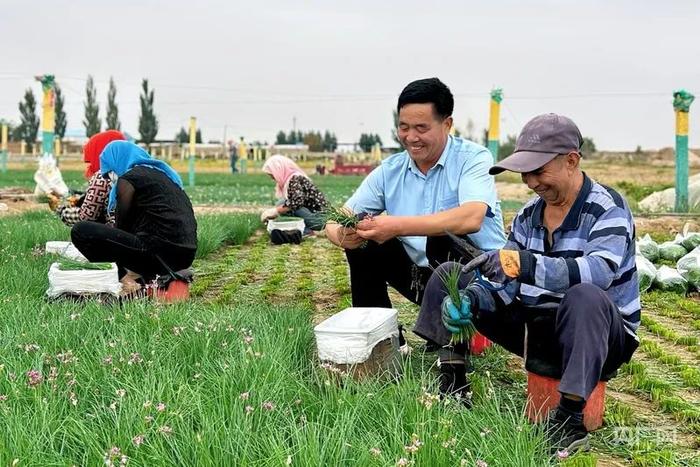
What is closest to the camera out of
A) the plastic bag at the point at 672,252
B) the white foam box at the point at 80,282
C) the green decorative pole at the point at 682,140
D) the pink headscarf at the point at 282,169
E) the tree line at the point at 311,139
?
the white foam box at the point at 80,282

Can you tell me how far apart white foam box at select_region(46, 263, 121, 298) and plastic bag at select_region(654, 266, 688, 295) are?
12.5 ft

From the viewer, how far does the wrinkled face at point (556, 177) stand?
2838 millimetres

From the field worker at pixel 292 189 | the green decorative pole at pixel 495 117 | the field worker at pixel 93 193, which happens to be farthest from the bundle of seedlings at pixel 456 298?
the green decorative pole at pixel 495 117

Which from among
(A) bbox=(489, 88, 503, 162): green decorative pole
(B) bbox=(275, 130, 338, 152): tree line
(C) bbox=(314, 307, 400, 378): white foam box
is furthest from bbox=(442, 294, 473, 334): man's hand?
(B) bbox=(275, 130, 338, 152): tree line

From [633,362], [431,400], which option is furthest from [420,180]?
[431,400]

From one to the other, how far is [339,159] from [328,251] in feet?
159

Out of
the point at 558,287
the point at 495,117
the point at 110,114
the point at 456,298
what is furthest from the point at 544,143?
the point at 110,114

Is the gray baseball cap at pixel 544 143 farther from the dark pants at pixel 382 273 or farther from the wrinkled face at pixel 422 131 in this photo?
the dark pants at pixel 382 273

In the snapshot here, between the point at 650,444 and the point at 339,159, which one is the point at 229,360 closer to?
the point at 650,444

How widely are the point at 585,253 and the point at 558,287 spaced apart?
0.54ft

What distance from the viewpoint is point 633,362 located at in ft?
12.5

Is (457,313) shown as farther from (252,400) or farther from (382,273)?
(382,273)

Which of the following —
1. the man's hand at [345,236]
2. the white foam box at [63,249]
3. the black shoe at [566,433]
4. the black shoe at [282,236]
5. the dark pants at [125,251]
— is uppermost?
the man's hand at [345,236]

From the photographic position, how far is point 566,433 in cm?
262
